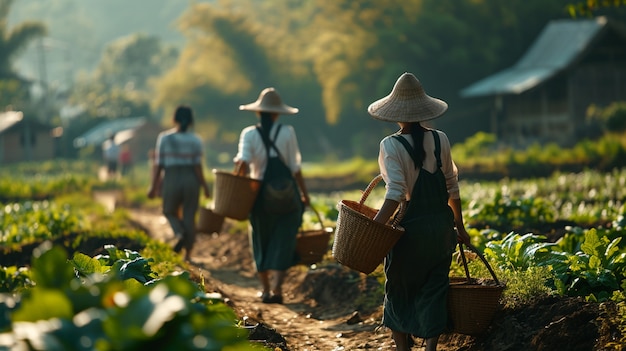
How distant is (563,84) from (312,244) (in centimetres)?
2664

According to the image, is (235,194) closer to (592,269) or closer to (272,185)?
(272,185)

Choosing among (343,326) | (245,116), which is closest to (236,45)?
(245,116)

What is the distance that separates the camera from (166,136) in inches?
436

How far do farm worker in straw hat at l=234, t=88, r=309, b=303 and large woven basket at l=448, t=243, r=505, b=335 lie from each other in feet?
10.7

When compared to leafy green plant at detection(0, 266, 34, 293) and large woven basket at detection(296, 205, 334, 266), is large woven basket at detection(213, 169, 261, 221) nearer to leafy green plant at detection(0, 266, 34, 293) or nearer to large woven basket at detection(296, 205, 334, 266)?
large woven basket at detection(296, 205, 334, 266)

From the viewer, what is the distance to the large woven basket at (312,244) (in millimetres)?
9648

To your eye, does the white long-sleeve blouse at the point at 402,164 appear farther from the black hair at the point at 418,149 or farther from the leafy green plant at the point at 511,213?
the leafy green plant at the point at 511,213

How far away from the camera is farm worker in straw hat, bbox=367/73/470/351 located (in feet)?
19.7

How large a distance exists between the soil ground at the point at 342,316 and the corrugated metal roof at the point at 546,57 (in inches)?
865

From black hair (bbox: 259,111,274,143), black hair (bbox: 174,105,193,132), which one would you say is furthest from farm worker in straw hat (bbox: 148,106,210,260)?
black hair (bbox: 259,111,274,143)

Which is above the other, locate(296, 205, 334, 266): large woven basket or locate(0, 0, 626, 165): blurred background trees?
locate(0, 0, 626, 165): blurred background trees

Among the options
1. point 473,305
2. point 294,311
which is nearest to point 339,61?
point 294,311

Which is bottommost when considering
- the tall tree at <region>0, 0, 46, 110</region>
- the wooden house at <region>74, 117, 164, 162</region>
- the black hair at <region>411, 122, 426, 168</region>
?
the wooden house at <region>74, 117, 164, 162</region>

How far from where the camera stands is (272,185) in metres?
9.10
